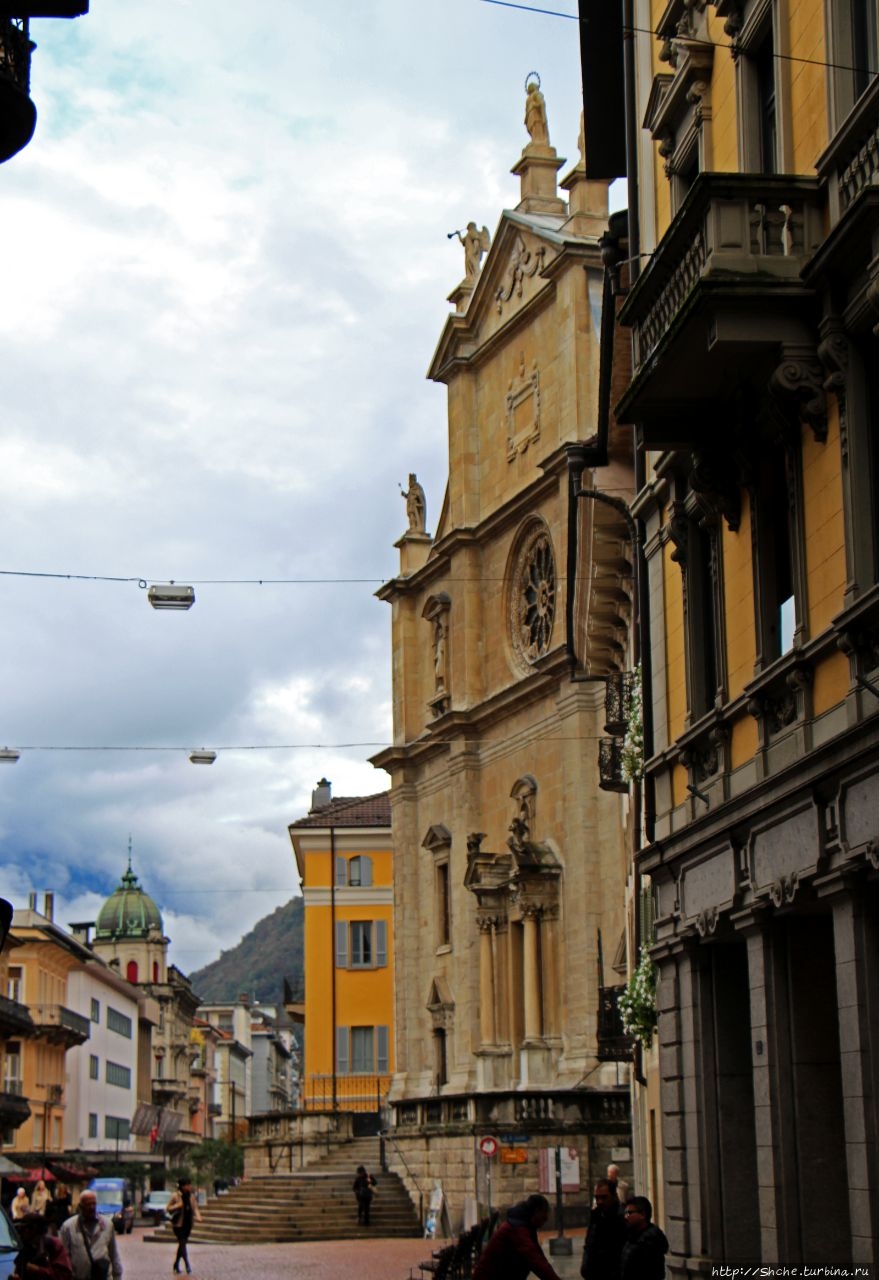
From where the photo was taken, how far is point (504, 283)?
53.2m

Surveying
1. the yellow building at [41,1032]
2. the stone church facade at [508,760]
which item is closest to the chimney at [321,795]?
the yellow building at [41,1032]

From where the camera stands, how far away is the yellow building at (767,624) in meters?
13.4

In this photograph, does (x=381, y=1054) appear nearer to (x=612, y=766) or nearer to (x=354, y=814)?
(x=354, y=814)

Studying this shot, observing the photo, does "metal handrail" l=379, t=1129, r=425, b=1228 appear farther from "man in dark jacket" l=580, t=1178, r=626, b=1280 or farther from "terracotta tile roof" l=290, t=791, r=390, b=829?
"man in dark jacket" l=580, t=1178, r=626, b=1280

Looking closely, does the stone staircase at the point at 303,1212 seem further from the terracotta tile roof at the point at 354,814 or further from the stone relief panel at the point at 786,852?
the stone relief panel at the point at 786,852

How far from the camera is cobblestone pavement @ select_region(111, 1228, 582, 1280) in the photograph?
30.4m

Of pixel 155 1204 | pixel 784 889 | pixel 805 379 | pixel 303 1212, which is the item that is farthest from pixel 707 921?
pixel 155 1204

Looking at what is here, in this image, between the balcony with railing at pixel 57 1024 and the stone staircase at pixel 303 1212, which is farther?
the balcony with railing at pixel 57 1024

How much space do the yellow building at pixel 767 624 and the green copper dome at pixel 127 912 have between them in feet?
474

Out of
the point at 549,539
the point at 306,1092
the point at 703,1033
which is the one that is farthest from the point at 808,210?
the point at 306,1092

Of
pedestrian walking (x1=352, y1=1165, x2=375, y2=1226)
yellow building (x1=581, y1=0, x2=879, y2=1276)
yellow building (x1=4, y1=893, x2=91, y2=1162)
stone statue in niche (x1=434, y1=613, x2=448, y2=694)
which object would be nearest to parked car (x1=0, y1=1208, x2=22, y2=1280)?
yellow building (x1=581, y1=0, x2=879, y2=1276)

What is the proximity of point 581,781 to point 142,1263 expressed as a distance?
14422 millimetres

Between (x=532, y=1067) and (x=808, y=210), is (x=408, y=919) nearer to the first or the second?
Result: (x=532, y=1067)

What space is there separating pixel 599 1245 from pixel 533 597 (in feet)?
116
